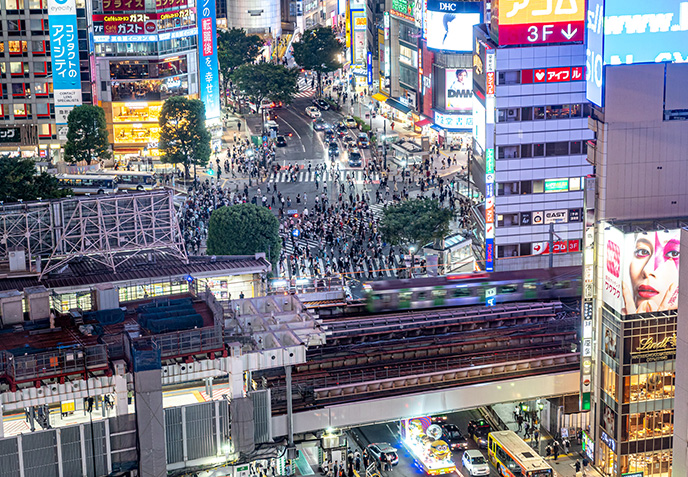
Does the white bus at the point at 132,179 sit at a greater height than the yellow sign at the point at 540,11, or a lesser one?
lesser

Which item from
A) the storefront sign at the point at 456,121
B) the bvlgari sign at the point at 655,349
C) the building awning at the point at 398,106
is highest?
the storefront sign at the point at 456,121

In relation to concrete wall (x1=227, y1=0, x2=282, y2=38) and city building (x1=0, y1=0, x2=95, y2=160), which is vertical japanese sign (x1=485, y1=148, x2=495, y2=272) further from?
concrete wall (x1=227, y1=0, x2=282, y2=38)

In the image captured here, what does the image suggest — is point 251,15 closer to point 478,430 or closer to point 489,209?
point 489,209

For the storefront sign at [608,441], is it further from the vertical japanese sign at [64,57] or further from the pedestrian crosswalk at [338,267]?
the vertical japanese sign at [64,57]

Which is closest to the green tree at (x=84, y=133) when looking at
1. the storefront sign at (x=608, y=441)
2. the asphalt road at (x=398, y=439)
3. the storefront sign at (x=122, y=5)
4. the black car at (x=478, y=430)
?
the storefront sign at (x=122, y=5)

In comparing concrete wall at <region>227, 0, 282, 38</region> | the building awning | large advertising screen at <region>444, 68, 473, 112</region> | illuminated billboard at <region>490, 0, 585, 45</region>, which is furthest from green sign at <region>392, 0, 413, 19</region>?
illuminated billboard at <region>490, 0, 585, 45</region>

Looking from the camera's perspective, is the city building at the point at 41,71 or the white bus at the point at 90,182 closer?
the white bus at the point at 90,182
